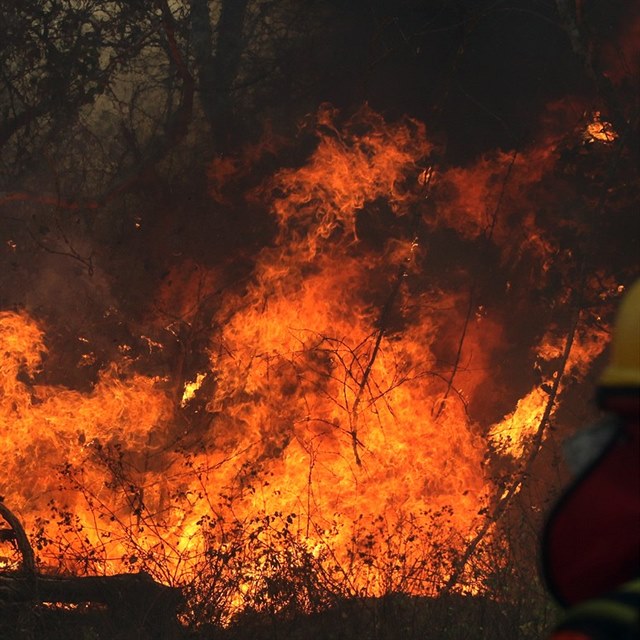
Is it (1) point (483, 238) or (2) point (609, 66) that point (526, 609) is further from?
(2) point (609, 66)

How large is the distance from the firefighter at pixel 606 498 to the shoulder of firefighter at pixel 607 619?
13cm

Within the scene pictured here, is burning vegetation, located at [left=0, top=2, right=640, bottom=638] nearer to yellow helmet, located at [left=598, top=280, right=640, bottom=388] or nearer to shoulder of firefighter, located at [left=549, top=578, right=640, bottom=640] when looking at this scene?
yellow helmet, located at [left=598, top=280, right=640, bottom=388]

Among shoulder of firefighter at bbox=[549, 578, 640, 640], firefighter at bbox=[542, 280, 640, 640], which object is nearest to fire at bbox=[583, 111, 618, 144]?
firefighter at bbox=[542, 280, 640, 640]

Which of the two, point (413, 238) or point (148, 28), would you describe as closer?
point (148, 28)

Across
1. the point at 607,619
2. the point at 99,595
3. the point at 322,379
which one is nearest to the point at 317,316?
the point at 322,379

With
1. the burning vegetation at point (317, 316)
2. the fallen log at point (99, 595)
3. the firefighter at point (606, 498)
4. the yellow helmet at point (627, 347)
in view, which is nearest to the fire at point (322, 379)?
the burning vegetation at point (317, 316)

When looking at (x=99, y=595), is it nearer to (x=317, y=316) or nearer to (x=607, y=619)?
(x=317, y=316)

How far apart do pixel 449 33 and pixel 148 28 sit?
10.9 feet

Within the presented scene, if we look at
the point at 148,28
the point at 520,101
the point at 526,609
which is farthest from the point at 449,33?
the point at 526,609

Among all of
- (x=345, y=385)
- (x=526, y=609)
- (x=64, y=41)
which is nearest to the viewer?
(x=526, y=609)

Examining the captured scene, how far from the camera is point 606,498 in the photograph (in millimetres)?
1318

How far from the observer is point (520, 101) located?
9938mm

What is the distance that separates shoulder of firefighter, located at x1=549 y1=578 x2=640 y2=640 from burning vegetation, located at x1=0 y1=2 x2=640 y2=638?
7.48 metres

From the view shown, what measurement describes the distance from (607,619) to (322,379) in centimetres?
859
